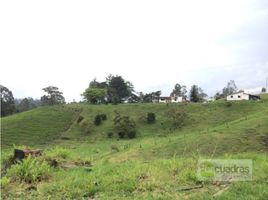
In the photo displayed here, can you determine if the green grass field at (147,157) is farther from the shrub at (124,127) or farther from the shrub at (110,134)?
the shrub at (124,127)

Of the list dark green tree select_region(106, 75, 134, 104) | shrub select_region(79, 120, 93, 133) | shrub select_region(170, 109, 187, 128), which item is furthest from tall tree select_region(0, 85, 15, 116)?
shrub select_region(170, 109, 187, 128)

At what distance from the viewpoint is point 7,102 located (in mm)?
86750

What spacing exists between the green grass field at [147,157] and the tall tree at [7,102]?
1998 cm

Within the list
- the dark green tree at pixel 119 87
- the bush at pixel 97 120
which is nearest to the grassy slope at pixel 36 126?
the bush at pixel 97 120

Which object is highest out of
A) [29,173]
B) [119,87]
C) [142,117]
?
[119,87]

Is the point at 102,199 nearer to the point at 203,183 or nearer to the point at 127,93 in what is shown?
the point at 203,183

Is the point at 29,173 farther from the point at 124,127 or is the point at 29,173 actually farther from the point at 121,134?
the point at 124,127

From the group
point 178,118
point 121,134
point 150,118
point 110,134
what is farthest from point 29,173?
point 150,118

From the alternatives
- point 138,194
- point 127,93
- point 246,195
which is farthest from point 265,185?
point 127,93

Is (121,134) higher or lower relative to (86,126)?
lower

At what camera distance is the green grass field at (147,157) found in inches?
331

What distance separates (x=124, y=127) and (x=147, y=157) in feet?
111

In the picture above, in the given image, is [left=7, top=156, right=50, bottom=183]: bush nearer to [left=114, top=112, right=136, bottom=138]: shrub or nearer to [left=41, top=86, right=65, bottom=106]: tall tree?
[left=114, top=112, right=136, bottom=138]: shrub

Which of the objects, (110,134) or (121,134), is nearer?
(121,134)
